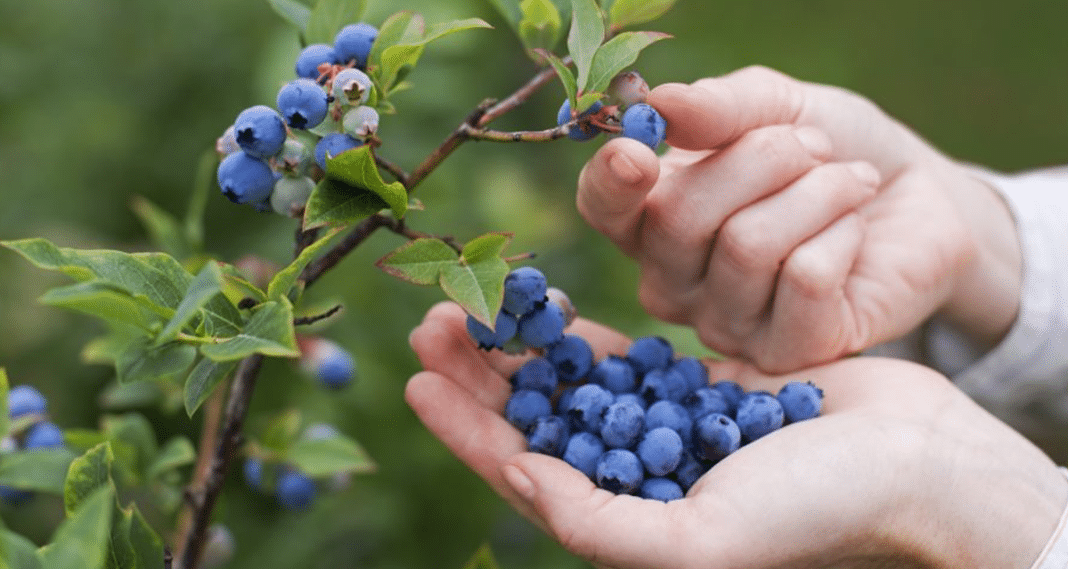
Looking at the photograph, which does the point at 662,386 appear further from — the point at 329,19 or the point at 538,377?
the point at 329,19

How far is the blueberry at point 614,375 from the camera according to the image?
1185mm

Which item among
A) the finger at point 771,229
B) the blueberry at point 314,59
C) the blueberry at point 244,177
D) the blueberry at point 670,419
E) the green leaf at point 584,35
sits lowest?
the blueberry at point 670,419

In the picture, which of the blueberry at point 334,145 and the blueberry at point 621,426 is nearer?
the blueberry at point 334,145

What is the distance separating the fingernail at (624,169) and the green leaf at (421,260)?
0.69 ft

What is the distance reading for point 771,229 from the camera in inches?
48.6

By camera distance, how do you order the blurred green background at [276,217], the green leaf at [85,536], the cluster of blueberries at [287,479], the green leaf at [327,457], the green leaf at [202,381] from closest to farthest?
the green leaf at [85,536], the green leaf at [202,381], the green leaf at [327,457], the cluster of blueberries at [287,479], the blurred green background at [276,217]

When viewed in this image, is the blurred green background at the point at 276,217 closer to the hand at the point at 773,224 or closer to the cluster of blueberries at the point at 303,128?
the hand at the point at 773,224

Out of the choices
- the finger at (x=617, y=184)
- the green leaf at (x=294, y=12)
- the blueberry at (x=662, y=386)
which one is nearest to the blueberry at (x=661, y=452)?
the blueberry at (x=662, y=386)

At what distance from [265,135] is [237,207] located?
1381mm

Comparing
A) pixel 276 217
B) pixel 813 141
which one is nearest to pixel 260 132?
pixel 813 141

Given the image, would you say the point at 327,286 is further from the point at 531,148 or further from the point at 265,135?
the point at 265,135

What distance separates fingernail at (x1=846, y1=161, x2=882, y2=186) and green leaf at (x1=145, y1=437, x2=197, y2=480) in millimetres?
894

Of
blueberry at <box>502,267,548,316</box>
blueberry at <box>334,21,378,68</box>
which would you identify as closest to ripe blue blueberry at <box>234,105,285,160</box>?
blueberry at <box>334,21,378,68</box>

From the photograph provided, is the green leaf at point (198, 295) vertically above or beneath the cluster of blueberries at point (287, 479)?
above
